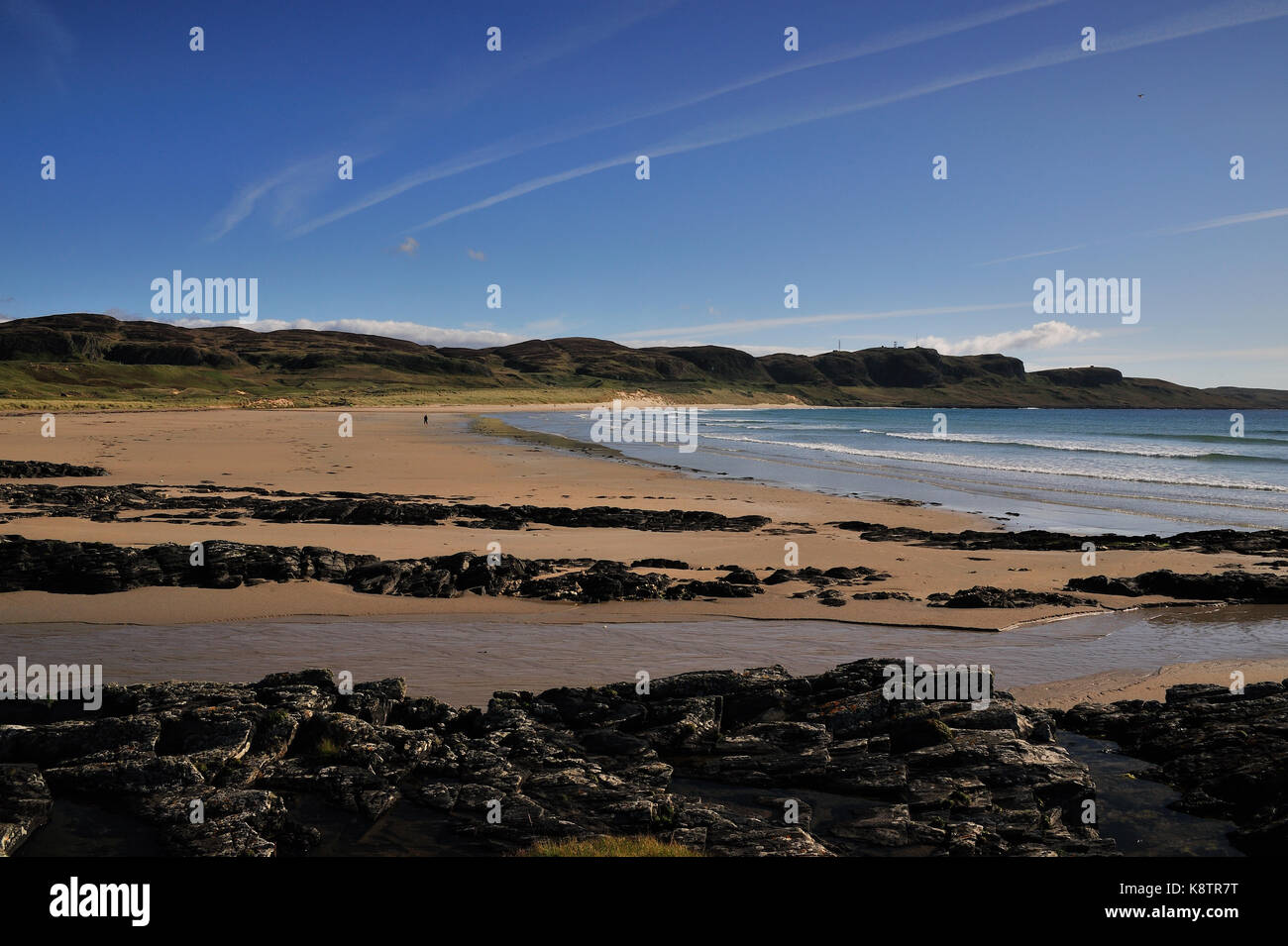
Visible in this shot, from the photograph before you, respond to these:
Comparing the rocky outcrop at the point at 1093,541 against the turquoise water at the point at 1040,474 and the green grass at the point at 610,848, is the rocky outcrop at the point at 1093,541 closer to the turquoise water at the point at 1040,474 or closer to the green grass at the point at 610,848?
the turquoise water at the point at 1040,474

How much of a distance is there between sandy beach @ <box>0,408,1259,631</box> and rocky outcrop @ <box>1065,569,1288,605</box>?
1.43ft

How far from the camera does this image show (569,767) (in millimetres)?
7379

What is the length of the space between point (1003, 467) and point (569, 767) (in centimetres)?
4330

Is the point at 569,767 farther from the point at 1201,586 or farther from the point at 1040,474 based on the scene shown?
the point at 1040,474

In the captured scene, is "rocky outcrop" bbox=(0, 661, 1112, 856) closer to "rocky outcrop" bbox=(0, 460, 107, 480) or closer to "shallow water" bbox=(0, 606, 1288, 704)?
"shallow water" bbox=(0, 606, 1288, 704)

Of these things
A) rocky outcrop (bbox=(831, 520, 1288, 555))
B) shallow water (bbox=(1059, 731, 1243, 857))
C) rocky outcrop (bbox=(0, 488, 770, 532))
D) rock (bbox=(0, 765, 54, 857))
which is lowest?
shallow water (bbox=(1059, 731, 1243, 857))

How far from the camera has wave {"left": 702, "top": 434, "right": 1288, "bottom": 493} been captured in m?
37.1

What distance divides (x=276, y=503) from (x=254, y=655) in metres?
12.7

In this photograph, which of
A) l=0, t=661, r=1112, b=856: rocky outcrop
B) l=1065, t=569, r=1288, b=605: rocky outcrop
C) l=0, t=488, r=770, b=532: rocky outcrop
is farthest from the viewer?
l=0, t=488, r=770, b=532: rocky outcrop

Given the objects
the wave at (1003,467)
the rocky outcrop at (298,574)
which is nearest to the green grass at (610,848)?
the rocky outcrop at (298,574)

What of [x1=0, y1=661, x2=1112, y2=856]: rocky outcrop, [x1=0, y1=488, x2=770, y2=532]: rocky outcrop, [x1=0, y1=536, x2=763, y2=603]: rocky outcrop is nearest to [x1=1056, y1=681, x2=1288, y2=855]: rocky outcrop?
[x1=0, y1=661, x2=1112, y2=856]: rocky outcrop

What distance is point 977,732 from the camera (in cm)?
793
